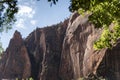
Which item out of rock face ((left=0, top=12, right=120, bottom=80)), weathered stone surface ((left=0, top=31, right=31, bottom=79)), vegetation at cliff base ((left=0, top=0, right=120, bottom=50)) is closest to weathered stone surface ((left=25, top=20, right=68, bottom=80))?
rock face ((left=0, top=12, right=120, bottom=80))

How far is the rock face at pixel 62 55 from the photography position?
68.8 metres

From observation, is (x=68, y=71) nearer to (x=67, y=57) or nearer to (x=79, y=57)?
(x=67, y=57)

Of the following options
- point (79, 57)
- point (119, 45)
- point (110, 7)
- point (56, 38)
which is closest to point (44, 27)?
point (56, 38)

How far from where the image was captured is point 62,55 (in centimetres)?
10231

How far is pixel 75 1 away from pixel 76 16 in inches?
3046

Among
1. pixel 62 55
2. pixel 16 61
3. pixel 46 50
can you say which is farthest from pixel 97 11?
pixel 16 61

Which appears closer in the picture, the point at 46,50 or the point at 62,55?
the point at 62,55

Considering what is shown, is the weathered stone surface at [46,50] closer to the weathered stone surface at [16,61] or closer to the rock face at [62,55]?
the rock face at [62,55]

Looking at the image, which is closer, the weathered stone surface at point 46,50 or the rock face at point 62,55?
the rock face at point 62,55

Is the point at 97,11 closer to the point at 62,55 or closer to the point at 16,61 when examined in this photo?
the point at 62,55

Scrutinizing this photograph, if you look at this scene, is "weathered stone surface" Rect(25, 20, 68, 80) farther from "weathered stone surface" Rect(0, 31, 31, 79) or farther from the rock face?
"weathered stone surface" Rect(0, 31, 31, 79)

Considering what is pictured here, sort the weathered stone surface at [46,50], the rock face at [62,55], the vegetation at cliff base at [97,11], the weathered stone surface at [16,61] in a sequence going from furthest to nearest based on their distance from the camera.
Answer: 1. the weathered stone surface at [16,61]
2. the weathered stone surface at [46,50]
3. the rock face at [62,55]
4. the vegetation at cliff base at [97,11]

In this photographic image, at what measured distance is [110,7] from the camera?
2234cm

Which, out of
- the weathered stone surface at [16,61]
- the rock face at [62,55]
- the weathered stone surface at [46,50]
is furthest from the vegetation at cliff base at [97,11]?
the weathered stone surface at [16,61]
